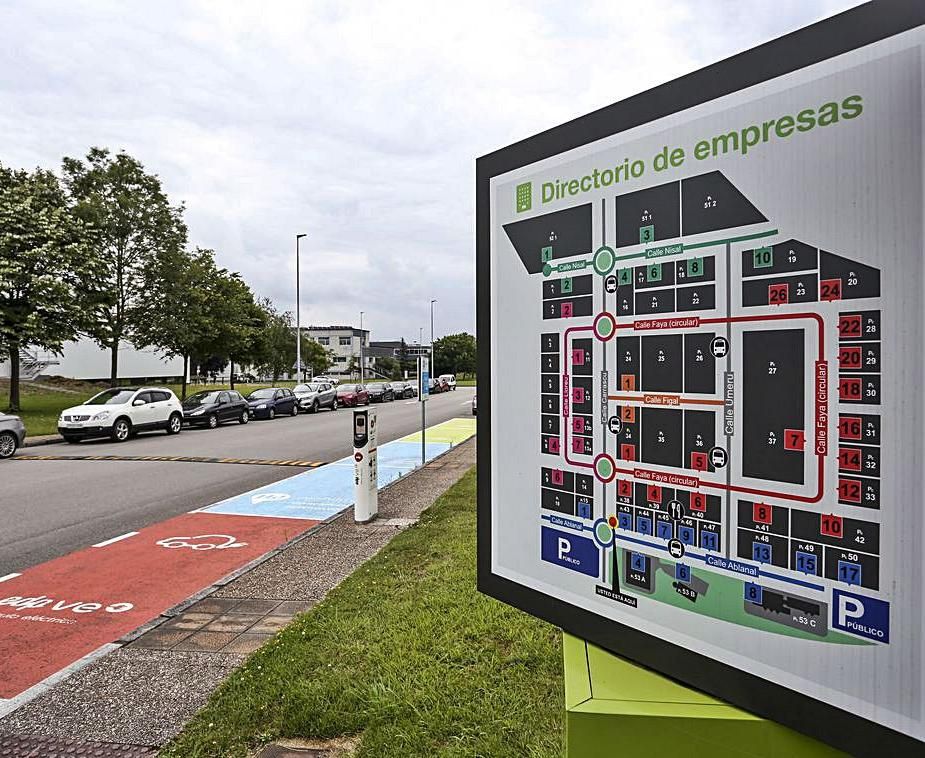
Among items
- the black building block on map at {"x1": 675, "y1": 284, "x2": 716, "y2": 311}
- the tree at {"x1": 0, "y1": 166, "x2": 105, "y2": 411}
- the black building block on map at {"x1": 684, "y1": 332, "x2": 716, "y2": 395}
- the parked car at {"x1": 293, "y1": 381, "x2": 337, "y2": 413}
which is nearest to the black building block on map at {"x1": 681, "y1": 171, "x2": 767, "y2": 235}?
the black building block on map at {"x1": 675, "y1": 284, "x2": 716, "y2": 311}

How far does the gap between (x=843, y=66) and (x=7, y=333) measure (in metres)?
26.3

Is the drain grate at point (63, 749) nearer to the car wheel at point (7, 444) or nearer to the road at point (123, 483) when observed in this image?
the road at point (123, 483)

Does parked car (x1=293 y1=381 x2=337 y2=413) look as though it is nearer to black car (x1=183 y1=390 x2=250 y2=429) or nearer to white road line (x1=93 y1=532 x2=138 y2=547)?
black car (x1=183 y1=390 x2=250 y2=429)

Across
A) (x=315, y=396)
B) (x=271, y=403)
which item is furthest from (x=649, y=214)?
(x=315, y=396)

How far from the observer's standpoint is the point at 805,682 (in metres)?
1.83

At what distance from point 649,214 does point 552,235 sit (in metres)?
0.40

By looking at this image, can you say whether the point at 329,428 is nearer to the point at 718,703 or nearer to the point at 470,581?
the point at 470,581

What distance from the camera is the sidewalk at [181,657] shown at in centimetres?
400

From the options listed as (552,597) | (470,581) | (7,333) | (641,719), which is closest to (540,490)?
(552,597)

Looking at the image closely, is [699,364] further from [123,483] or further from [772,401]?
[123,483]

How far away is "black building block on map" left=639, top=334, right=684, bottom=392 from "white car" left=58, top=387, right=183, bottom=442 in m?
20.6

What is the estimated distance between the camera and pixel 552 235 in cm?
247

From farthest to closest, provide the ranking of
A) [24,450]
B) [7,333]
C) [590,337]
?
[7,333] → [24,450] → [590,337]

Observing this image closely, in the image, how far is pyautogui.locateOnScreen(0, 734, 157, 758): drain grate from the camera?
3689 mm
